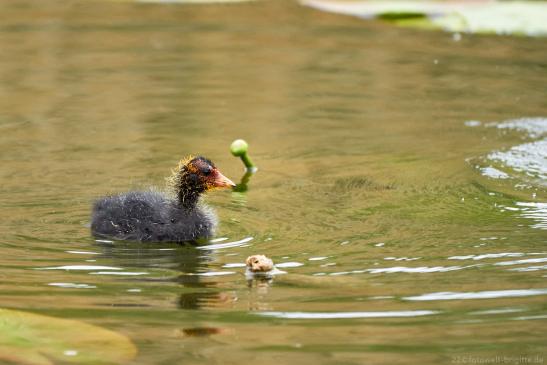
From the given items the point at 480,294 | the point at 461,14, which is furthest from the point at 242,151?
the point at 461,14

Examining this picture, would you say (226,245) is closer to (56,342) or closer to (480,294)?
(480,294)

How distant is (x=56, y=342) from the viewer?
17.7 ft

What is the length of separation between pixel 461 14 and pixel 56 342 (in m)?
11.4

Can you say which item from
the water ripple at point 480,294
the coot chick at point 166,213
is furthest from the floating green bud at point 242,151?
the water ripple at point 480,294

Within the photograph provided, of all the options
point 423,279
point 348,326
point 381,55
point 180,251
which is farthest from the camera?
point 381,55

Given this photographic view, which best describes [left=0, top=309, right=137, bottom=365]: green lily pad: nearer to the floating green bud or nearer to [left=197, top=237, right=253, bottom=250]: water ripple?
[left=197, top=237, right=253, bottom=250]: water ripple

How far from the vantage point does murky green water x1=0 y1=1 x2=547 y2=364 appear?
5617mm

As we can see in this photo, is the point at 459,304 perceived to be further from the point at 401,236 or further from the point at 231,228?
the point at 231,228

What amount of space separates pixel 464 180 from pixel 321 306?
3309 mm

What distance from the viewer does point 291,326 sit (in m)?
5.56

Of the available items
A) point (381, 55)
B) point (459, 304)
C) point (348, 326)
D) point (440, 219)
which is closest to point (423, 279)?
point (459, 304)

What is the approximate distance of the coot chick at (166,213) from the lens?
7484 mm

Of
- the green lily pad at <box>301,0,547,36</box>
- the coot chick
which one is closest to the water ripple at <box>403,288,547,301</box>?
the coot chick

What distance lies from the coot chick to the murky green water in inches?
5.6
